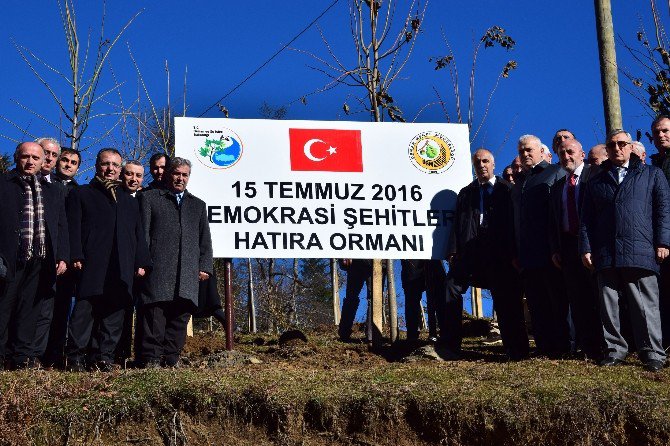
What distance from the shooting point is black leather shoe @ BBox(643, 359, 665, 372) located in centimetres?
782

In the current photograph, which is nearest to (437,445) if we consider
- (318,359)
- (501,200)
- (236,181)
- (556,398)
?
(556,398)

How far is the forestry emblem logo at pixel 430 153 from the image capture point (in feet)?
34.5

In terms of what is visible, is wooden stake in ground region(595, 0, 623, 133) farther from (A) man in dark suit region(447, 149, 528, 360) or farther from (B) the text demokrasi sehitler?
(B) the text demokrasi sehitler

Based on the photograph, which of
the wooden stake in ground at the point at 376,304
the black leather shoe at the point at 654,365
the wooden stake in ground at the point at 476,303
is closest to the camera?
the black leather shoe at the point at 654,365

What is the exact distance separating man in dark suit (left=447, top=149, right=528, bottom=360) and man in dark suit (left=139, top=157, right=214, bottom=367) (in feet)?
8.62

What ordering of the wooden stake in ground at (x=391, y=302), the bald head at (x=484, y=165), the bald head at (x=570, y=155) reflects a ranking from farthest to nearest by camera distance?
the wooden stake in ground at (x=391, y=302) → the bald head at (x=484, y=165) → the bald head at (x=570, y=155)

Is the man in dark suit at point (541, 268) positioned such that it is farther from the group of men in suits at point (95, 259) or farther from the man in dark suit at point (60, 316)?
the man in dark suit at point (60, 316)

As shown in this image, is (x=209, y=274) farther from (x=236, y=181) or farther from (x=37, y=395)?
(x=37, y=395)

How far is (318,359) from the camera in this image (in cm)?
945

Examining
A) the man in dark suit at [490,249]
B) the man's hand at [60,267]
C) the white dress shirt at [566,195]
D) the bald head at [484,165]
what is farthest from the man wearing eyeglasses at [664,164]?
the man's hand at [60,267]

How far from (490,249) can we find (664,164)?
1913 mm

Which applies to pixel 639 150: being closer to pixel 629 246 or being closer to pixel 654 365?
pixel 629 246

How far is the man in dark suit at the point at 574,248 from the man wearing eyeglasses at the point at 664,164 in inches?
22.8

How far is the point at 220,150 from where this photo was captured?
10039 millimetres
